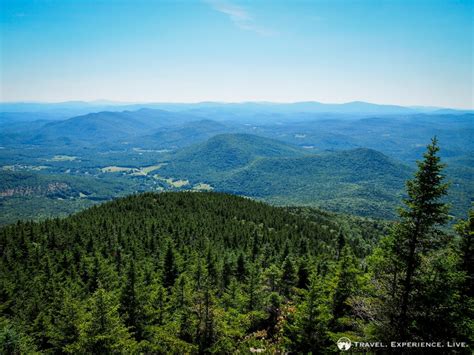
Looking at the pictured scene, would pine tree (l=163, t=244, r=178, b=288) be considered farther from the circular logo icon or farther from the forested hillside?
the circular logo icon

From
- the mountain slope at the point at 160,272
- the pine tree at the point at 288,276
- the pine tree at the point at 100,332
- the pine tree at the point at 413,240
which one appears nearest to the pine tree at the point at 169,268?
the mountain slope at the point at 160,272

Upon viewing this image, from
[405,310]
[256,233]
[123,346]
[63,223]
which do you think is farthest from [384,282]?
[63,223]

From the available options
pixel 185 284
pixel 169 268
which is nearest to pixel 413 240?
pixel 185 284

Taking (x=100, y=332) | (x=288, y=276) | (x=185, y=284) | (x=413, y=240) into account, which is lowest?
(x=288, y=276)

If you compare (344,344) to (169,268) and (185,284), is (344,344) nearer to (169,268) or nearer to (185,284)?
(185,284)

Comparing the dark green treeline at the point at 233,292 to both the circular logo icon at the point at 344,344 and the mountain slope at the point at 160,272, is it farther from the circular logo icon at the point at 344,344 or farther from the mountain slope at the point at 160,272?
the circular logo icon at the point at 344,344

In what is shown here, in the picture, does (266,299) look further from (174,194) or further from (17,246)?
(174,194)

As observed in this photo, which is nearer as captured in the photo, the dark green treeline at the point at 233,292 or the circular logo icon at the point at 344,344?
the dark green treeline at the point at 233,292

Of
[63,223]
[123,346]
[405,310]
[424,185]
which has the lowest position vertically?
[63,223]
